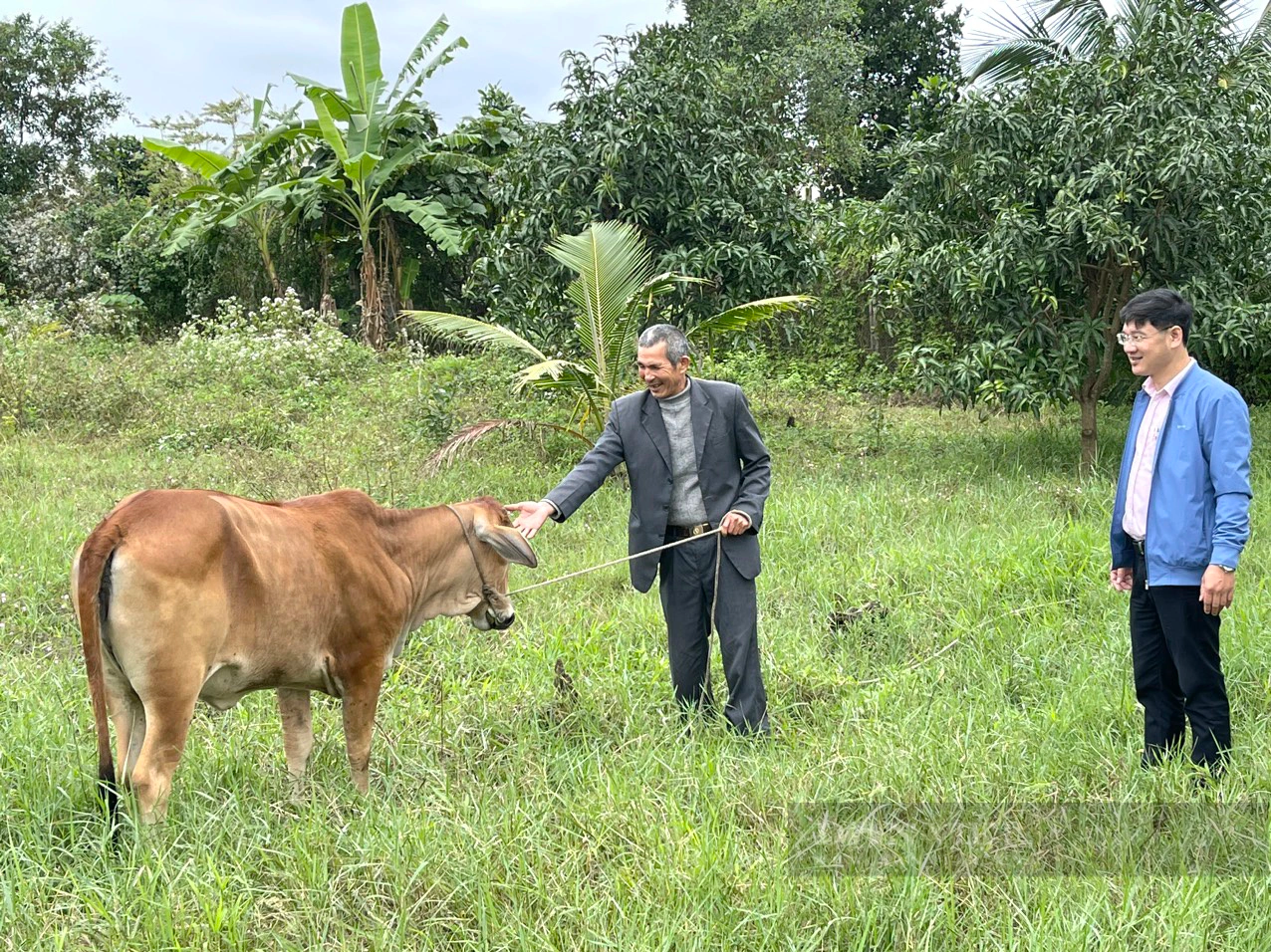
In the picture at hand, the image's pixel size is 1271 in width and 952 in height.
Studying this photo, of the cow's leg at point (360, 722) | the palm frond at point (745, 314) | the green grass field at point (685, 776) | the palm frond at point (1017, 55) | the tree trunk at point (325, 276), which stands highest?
the palm frond at point (1017, 55)

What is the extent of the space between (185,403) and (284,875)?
10.1 m

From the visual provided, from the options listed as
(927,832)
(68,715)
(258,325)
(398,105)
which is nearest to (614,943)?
(927,832)

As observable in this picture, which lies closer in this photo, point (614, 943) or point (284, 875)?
point (614, 943)

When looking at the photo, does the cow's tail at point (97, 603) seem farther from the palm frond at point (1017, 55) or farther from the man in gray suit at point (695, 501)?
the palm frond at point (1017, 55)

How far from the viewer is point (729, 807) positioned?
3.48 metres

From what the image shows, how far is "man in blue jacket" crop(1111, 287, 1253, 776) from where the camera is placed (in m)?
3.62

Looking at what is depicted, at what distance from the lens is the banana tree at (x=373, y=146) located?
50.2 ft

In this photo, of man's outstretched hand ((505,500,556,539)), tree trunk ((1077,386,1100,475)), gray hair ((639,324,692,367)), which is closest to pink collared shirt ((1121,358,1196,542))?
gray hair ((639,324,692,367))

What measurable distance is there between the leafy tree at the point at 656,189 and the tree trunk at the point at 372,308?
705 centimetres

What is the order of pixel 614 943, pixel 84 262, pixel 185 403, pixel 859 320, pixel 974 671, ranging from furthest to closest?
pixel 84 262 → pixel 859 320 → pixel 185 403 → pixel 974 671 → pixel 614 943

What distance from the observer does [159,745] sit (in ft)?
10.5

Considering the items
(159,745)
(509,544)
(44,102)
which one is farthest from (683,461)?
(44,102)

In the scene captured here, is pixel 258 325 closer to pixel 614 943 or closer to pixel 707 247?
pixel 707 247

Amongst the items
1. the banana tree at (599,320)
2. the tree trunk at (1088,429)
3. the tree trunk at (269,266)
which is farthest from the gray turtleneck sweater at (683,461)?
the tree trunk at (269,266)
